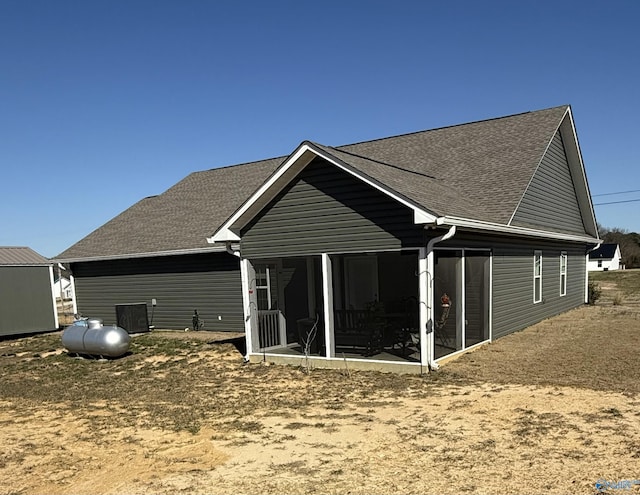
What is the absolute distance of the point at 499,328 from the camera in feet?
38.7

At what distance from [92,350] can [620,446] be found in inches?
433

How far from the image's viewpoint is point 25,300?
58.5 ft

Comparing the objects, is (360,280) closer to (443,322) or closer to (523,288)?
(443,322)

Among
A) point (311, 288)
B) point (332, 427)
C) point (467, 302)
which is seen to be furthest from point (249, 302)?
point (467, 302)

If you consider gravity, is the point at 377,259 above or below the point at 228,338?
above

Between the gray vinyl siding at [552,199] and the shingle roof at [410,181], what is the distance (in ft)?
1.91

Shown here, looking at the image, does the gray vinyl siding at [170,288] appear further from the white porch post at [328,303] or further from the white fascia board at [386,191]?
the white fascia board at [386,191]

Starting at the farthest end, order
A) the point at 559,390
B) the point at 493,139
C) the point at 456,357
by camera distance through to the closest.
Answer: the point at 493,139 → the point at 456,357 → the point at 559,390

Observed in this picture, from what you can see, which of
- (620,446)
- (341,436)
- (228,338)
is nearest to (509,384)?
(620,446)

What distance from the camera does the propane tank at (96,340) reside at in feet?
38.2

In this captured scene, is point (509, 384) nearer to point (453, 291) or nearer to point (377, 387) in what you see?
point (377, 387)

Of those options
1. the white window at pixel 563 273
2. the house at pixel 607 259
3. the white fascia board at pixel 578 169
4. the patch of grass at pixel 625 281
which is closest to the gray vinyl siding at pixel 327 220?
the white fascia board at pixel 578 169

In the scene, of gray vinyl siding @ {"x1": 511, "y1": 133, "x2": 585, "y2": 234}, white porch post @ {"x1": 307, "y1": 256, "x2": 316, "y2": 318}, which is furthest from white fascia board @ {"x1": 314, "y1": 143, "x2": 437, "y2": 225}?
gray vinyl siding @ {"x1": 511, "y1": 133, "x2": 585, "y2": 234}

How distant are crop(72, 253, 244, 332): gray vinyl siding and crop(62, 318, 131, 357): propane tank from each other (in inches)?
157
